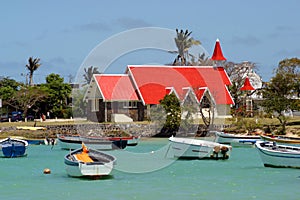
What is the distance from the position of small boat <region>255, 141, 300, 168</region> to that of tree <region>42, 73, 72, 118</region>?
1644 inches

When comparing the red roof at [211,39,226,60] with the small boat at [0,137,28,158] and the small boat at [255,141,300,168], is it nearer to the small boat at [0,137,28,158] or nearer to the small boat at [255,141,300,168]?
the small boat at [0,137,28,158]

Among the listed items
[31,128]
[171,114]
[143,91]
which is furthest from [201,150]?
[143,91]

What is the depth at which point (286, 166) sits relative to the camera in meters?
31.8

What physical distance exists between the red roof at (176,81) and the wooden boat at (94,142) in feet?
53.5

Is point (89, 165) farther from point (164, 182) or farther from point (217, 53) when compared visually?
point (217, 53)

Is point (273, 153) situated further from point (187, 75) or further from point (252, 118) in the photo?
point (187, 75)

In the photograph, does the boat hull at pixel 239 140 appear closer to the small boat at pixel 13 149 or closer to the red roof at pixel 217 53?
the small boat at pixel 13 149

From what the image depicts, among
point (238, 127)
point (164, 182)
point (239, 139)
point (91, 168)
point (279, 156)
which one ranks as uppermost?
point (238, 127)

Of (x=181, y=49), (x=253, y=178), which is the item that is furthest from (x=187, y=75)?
(x=253, y=178)

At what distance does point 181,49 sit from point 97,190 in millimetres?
61922

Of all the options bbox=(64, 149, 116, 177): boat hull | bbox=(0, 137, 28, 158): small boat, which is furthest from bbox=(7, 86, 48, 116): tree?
bbox=(64, 149, 116, 177): boat hull

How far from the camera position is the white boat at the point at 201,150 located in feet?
121

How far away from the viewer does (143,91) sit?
63.5 metres

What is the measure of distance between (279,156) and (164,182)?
6.92 meters
